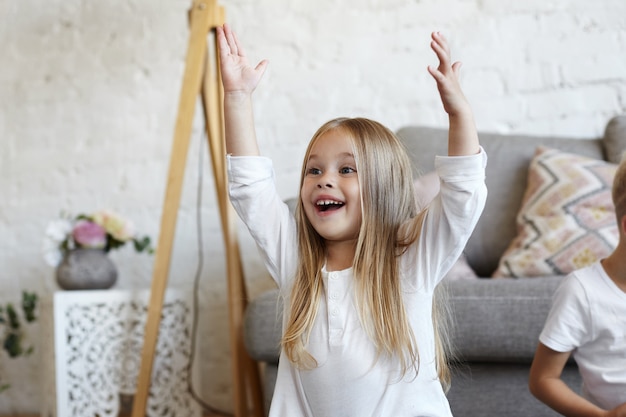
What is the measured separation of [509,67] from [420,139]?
0.46 meters

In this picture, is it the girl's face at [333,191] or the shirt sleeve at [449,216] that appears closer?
the shirt sleeve at [449,216]

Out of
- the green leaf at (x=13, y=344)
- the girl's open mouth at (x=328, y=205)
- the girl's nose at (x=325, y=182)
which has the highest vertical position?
the girl's nose at (x=325, y=182)

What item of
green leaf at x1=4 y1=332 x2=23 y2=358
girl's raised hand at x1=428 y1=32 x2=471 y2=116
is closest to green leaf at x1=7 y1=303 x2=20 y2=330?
green leaf at x1=4 y1=332 x2=23 y2=358

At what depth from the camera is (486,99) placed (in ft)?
8.36

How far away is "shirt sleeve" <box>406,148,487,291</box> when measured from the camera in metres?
1.08

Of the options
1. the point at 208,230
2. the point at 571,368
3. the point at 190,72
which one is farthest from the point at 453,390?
the point at 208,230

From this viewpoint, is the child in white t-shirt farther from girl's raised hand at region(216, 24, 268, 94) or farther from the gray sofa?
girl's raised hand at region(216, 24, 268, 94)

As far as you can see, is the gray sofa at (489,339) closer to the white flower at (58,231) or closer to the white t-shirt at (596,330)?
the white t-shirt at (596,330)

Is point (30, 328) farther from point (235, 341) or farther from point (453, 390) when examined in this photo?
point (453, 390)

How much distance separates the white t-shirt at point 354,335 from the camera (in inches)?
45.7

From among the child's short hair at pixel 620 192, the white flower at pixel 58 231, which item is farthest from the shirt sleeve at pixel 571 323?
the white flower at pixel 58 231

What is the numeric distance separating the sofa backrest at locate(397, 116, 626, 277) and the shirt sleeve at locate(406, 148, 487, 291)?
99cm

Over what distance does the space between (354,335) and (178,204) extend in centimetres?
111

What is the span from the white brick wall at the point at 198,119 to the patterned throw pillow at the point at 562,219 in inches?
16.2
